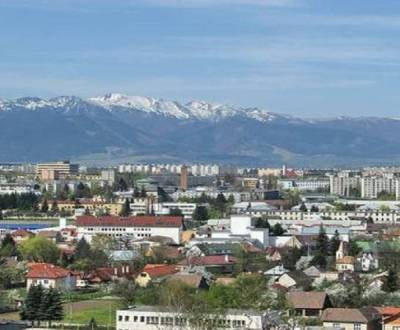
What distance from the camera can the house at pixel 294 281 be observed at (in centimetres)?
2552

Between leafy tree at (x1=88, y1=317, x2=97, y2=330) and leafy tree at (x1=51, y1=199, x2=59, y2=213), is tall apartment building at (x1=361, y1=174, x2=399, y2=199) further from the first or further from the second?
leafy tree at (x1=88, y1=317, x2=97, y2=330)

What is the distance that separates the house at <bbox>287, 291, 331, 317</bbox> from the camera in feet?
69.9

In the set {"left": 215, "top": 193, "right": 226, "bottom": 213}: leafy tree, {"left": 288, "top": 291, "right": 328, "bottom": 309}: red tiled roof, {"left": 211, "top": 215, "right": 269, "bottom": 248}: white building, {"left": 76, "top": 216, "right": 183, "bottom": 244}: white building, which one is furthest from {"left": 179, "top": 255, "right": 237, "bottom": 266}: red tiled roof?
{"left": 215, "top": 193, "right": 226, "bottom": 213}: leafy tree

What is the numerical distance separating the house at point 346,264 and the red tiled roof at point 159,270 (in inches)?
180

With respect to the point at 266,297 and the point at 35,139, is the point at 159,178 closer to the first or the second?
the point at 266,297

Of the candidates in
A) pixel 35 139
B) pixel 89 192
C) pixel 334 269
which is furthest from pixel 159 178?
pixel 35 139

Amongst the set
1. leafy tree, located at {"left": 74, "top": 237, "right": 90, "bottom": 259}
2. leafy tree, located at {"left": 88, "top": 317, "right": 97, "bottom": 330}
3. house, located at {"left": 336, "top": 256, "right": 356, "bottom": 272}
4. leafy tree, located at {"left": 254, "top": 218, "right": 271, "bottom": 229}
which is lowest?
leafy tree, located at {"left": 88, "top": 317, "right": 97, "bottom": 330}

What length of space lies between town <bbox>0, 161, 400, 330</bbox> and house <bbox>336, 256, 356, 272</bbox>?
0.04m

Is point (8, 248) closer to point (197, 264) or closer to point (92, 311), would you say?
point (197, 264)

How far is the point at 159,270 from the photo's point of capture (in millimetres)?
27734

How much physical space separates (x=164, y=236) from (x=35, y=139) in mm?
155837

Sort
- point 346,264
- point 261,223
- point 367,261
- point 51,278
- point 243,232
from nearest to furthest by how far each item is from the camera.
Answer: point 51,278 < point 346,264 < point 367,261 < point 243,232 < point 261,223

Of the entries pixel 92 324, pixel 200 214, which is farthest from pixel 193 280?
pixel 200 214

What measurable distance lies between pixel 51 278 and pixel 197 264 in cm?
458
